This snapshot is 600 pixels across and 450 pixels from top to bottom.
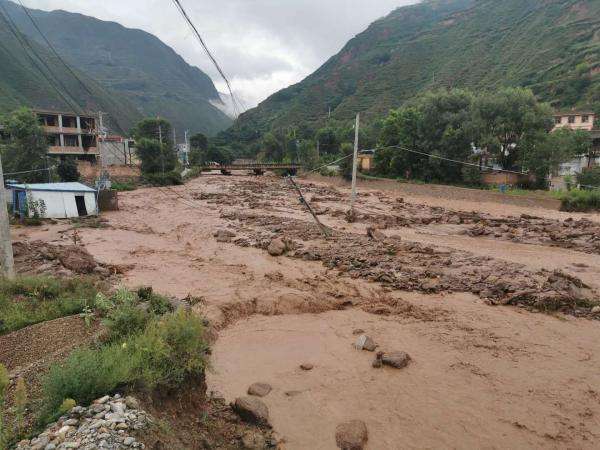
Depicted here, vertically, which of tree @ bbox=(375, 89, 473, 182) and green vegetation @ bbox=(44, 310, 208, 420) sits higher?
tree @ bbox=(375, 89, 473, 182)

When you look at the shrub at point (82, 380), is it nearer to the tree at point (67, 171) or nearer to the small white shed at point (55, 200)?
the small white shed at point (55, 200)

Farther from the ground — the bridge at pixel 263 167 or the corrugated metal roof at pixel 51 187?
the bridge at pixel 263 167

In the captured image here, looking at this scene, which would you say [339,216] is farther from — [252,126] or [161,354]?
[252,126]

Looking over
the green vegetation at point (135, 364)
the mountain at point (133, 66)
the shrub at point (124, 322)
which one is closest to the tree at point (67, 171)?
the shrub at point (124, 322)

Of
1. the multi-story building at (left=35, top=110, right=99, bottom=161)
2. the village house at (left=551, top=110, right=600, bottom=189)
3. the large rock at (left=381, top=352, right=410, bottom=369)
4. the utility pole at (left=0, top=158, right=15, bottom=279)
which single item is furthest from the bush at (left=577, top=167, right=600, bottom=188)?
the multi-story building at (left=35, top=110, right=99, bottom=161)

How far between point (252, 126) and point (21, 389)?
11033 cm

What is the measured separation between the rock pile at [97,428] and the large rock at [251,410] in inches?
76.5

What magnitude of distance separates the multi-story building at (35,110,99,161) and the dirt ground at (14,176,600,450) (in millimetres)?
28940

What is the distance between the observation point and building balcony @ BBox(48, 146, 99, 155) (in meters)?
42.2

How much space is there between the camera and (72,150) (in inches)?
1740

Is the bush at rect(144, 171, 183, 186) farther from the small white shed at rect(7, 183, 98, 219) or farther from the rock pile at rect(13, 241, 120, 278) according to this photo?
the rock pile at rect(13, 241, 120, 278)

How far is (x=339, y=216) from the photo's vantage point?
2416 cm

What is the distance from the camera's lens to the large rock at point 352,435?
5078mm

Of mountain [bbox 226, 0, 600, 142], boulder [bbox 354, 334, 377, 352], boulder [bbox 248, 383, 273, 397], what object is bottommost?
boulder [bbox 248, 383, 273, 397]
